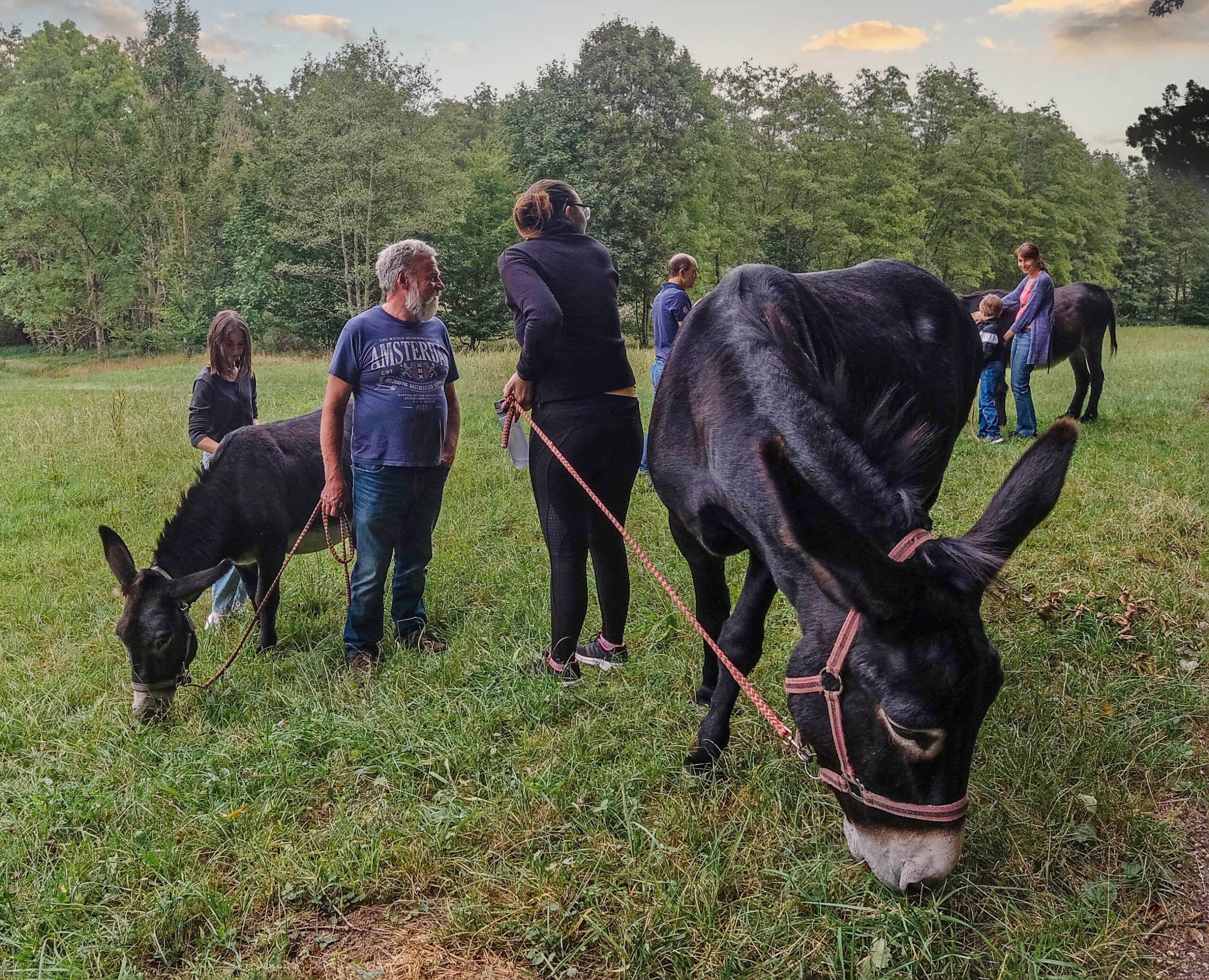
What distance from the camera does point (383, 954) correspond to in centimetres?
238

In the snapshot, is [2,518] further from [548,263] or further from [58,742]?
[548,263]

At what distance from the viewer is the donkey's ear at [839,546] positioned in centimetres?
183

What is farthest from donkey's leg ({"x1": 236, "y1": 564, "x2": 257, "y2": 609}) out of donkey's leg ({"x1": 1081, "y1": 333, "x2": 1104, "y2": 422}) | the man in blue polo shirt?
donkey's leg ({"x1": 1081, "y1": 333, "x2": 1104, "y2": 422})

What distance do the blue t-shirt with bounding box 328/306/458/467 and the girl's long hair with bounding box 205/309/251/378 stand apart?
65.9 inches

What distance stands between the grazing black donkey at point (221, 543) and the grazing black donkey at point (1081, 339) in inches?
359

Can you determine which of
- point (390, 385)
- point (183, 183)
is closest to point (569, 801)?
point (390, 385)

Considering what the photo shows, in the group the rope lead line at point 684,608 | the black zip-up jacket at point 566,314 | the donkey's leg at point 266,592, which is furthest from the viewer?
the donkey's leg at point 266,592

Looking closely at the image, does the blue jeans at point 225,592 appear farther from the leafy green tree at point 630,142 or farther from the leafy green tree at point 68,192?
the leafy green tree at point 68,192

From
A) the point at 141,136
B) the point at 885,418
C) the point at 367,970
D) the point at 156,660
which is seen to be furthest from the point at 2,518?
the point at 141,136

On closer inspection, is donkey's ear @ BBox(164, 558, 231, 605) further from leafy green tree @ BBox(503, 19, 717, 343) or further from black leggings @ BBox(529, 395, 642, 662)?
leafy green tree @ BBox(503, 19, 717, 343)

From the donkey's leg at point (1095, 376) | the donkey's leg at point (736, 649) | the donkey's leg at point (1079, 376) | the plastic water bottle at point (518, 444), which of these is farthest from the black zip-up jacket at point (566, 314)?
the donkey's leg at point (1095, 376)

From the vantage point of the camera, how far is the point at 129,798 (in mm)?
3148

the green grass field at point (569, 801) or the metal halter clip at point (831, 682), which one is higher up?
the metal halter clip at point (831, 682)

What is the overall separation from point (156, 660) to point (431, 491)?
164 centimetres
